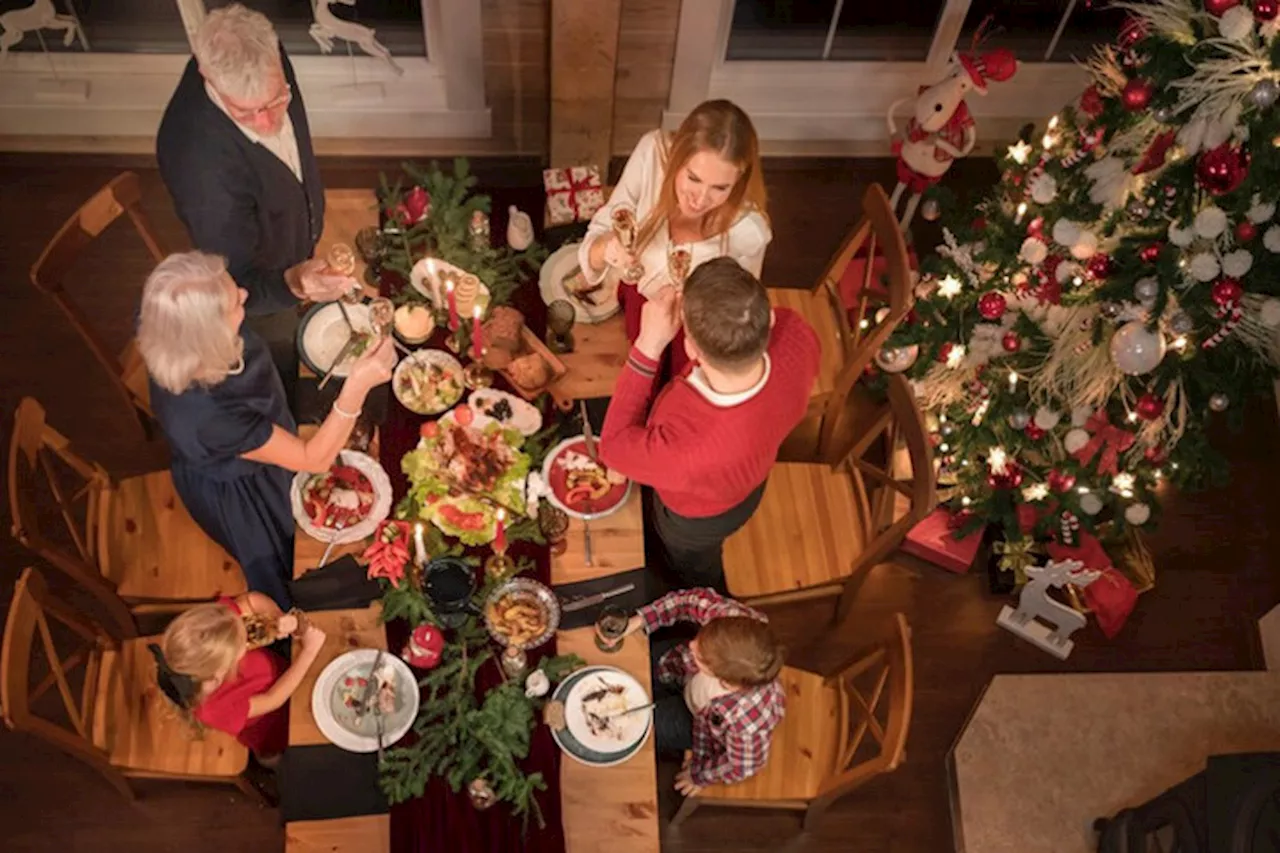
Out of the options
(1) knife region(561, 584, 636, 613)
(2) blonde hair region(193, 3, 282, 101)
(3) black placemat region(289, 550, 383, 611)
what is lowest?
(3) black placemat region(289, 550, 383, 611)

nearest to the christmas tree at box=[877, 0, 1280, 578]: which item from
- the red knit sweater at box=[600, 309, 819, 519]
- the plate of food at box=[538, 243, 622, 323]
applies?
the red knit sweater at box=[600, 309, 819, 519]

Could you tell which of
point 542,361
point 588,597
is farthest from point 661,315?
point 588,597

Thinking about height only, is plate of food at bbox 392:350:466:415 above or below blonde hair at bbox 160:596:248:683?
above

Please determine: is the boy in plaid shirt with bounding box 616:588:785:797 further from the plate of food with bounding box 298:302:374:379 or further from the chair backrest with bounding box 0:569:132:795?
the chair backrest with bounding box 0:569:132:795

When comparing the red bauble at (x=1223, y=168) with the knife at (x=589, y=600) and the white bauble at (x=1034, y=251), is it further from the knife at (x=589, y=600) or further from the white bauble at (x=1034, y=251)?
the knife at (x=589, y=600)

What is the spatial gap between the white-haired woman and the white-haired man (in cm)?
31

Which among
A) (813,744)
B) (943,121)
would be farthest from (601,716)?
(943,121)

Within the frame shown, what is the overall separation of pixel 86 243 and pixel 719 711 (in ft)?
7.80

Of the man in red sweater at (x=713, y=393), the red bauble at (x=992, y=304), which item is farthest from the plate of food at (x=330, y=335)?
the red bauble at (x=992, y=304)

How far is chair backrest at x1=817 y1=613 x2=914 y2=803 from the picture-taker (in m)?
2.76

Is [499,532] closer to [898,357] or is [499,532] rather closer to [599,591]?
[599,591]

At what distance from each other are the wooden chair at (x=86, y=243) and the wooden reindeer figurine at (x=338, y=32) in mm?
984

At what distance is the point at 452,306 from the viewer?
3.11 m

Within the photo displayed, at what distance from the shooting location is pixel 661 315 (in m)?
2.62
